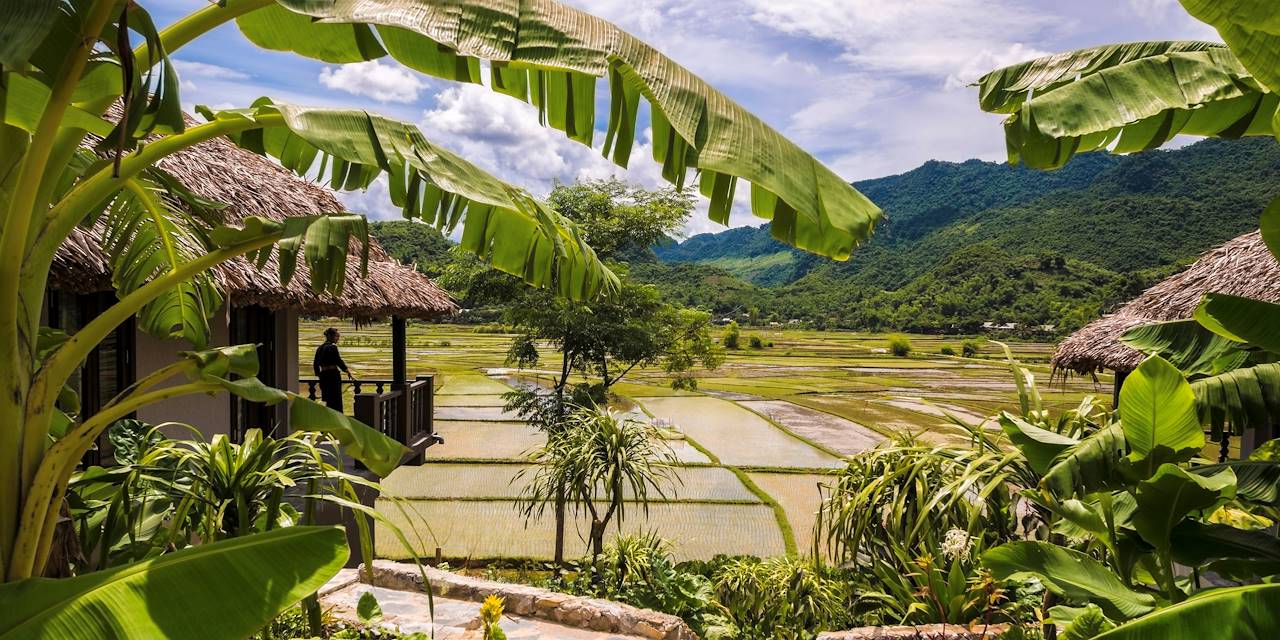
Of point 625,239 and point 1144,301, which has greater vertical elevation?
point 625,239

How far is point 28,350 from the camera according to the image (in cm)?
151

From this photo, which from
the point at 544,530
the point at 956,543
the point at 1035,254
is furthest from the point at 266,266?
the point at 1035,254

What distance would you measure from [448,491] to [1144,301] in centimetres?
978

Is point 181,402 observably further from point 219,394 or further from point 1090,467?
point 1090,467

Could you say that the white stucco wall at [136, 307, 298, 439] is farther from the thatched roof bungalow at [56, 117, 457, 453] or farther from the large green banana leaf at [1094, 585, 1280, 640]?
the large green banana leaf at [1094, 585, 1280, 640]

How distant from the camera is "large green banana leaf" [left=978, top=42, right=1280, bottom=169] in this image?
6.18 ft

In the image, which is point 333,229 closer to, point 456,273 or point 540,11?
point 540,11

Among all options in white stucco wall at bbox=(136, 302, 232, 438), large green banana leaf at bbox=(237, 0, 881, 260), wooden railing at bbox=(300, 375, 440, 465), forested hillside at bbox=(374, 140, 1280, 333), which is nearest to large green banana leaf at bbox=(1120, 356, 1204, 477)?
large green banana leaf at bbox=(237, 0, 881, 260)

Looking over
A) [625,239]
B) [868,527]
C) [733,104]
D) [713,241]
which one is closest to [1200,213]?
[625,239]

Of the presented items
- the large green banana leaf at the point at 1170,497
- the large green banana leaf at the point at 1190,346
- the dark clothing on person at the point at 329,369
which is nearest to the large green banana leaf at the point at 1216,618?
the large green banana leaf at the point at 1170,497

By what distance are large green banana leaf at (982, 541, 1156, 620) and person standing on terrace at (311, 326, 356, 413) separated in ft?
20.5

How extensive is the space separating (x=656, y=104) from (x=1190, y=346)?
2126 millimetres

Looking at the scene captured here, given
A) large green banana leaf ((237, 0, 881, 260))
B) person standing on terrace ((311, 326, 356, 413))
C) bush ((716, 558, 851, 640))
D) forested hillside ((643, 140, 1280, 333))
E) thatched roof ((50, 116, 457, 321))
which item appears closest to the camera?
large green banana leaf ((237, 0, 881, 260))

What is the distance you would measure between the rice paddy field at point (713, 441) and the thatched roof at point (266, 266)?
1.32 m
